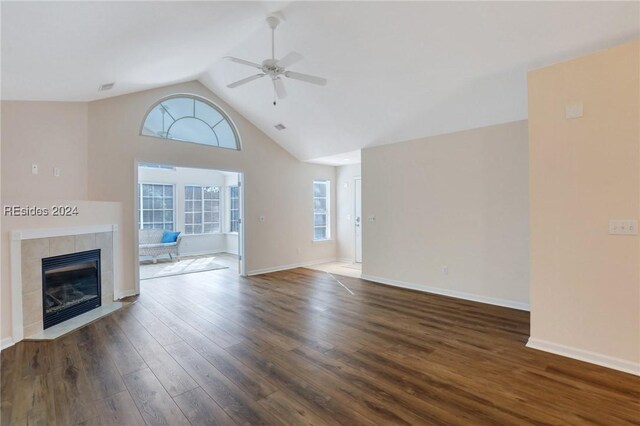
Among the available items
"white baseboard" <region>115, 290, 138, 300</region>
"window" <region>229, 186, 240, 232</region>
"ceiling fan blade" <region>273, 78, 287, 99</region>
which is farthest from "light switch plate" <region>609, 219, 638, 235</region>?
"window" <region>229, 186, 240, 232</region>

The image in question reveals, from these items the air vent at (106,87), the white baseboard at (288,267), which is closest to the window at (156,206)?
the white baseboard at (288,267)

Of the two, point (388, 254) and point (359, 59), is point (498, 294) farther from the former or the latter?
point (359, 59)

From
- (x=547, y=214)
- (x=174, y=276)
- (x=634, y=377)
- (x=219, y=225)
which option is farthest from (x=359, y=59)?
(x=219, y=225)

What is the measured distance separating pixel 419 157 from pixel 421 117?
695 millimetres

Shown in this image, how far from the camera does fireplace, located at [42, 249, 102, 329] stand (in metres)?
3.45

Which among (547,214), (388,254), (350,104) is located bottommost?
(388,254)

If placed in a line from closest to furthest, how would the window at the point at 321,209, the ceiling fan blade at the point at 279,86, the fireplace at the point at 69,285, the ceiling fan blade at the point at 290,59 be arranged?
the ceiling fan blade at the point at 290,59
the ceiling fan blade at the point at 279,86
the fireplace at the point at 69,285
the window at the point at 321,209

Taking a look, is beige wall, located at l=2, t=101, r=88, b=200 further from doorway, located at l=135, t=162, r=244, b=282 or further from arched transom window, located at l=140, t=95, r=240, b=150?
doorway, located at l=135, t=162, r=244, b=282

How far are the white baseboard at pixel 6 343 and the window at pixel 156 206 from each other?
5508 millimetres

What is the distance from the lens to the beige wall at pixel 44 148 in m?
3.49

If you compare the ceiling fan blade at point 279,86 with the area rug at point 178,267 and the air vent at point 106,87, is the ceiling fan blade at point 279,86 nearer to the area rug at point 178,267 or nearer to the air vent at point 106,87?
the air vent at point 106,87

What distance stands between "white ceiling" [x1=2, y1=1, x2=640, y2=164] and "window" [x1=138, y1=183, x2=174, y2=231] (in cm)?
426

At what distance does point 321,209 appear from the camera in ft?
25.7

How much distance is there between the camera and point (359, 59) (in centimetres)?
377
